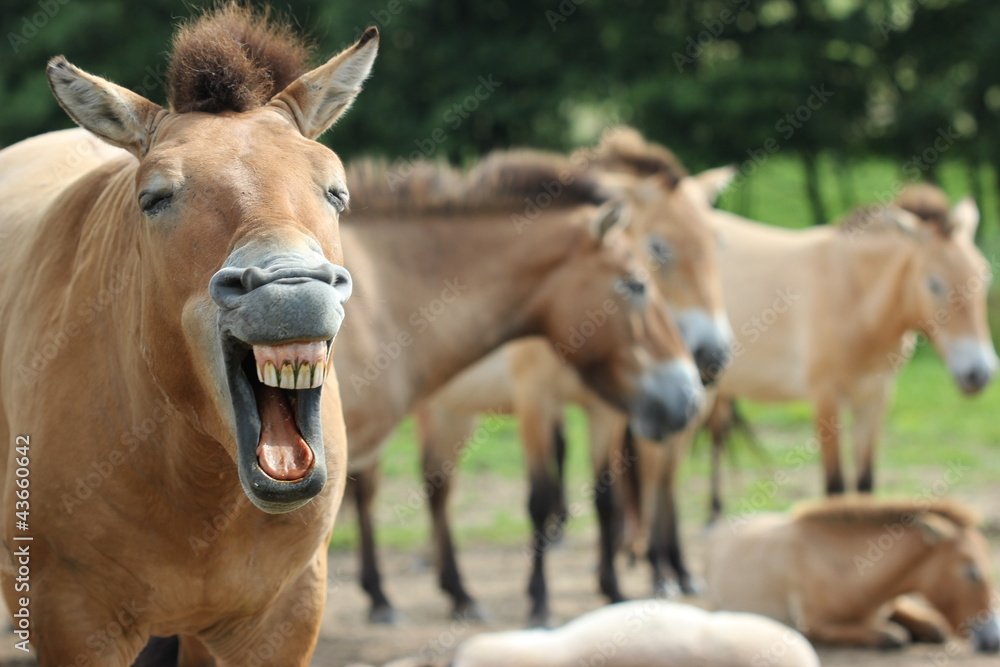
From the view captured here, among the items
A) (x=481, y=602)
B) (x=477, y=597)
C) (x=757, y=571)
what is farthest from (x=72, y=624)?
(x=477, y=597)

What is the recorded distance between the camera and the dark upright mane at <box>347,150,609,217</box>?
493 cm

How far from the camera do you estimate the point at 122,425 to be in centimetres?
227

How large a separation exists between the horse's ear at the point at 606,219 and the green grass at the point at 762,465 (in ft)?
11.7

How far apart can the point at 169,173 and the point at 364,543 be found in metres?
4.25

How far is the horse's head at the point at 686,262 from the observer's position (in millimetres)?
5652

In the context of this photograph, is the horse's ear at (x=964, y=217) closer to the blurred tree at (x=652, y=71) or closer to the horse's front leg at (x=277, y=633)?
the horse's front leg at (x=277, y=633)

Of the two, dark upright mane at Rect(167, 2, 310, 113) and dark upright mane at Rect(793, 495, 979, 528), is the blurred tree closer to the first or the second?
dark upright mane at Rect(793, 495, 979, 528)

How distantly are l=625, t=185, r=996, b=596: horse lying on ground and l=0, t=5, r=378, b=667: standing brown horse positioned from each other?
426 centimetres

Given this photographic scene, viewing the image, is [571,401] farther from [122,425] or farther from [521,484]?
[122,425]

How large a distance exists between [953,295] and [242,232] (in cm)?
591

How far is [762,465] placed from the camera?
31.7ft

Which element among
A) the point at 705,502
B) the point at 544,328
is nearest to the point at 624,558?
the point at 705,502

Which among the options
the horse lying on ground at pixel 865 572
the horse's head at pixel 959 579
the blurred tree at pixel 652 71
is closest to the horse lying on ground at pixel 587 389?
the horse lying on ground at pixel 865 572

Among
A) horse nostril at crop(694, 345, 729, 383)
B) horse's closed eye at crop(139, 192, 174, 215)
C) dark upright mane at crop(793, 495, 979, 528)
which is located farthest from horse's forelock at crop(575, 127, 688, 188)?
horse's closed eye at crop(139, 192, 174, 215)
